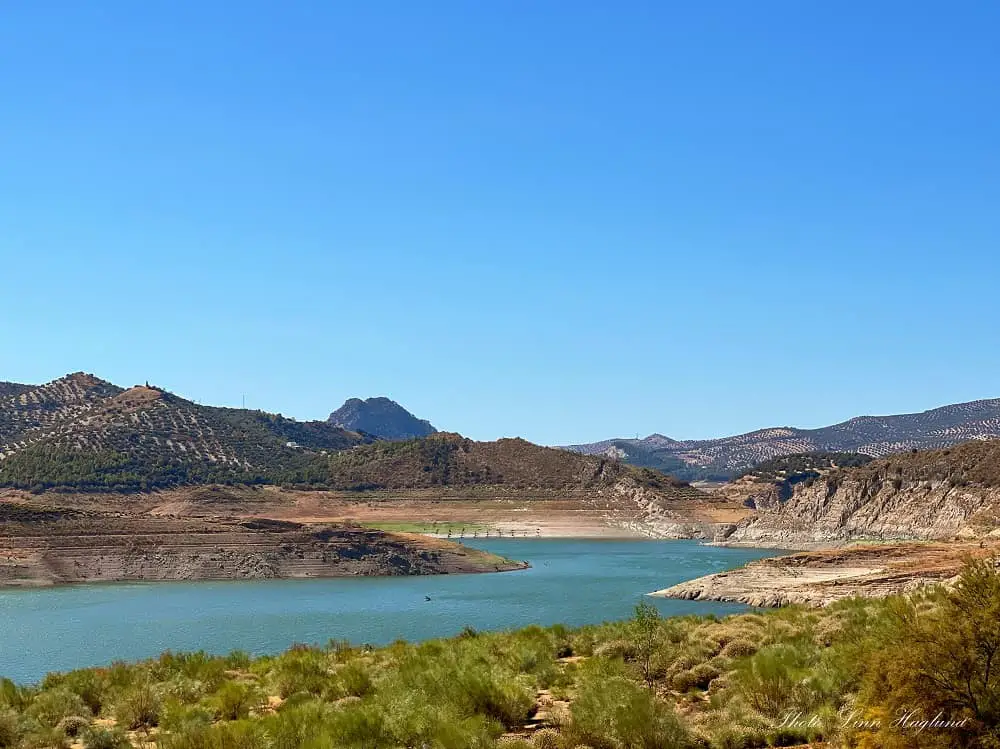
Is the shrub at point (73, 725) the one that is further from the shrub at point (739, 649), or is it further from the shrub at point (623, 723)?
the shrub at point (739, 649)

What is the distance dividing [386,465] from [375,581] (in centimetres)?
10529

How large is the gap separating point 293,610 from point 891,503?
79990 millimetres

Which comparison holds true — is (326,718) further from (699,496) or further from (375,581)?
(699,496)

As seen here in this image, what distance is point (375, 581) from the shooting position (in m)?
83.7

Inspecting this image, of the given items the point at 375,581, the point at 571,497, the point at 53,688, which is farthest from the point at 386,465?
the point at 53,688

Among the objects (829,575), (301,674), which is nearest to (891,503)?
(829,575)

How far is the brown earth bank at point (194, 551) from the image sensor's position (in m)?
79.2

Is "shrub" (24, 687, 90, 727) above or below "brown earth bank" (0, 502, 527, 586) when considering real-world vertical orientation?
above

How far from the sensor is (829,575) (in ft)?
199

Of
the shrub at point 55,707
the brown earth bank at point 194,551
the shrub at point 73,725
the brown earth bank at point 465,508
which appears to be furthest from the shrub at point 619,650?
the brown earth bank at point 465,508

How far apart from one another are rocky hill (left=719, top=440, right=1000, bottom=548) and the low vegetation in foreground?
7610cm

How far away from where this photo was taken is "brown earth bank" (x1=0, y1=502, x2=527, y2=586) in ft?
260

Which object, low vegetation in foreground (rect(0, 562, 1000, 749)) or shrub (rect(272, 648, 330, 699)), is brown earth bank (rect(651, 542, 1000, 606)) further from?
shrub (rect(272, 648, 330, 699))

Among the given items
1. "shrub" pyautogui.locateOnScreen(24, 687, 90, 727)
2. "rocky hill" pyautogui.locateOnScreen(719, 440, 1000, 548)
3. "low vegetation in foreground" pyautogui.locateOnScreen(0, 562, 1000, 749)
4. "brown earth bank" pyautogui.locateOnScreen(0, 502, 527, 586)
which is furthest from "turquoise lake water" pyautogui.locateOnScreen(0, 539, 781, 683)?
"rocky hill" pyautogui.locateOnScreen(719, 440, 1000, 548)
